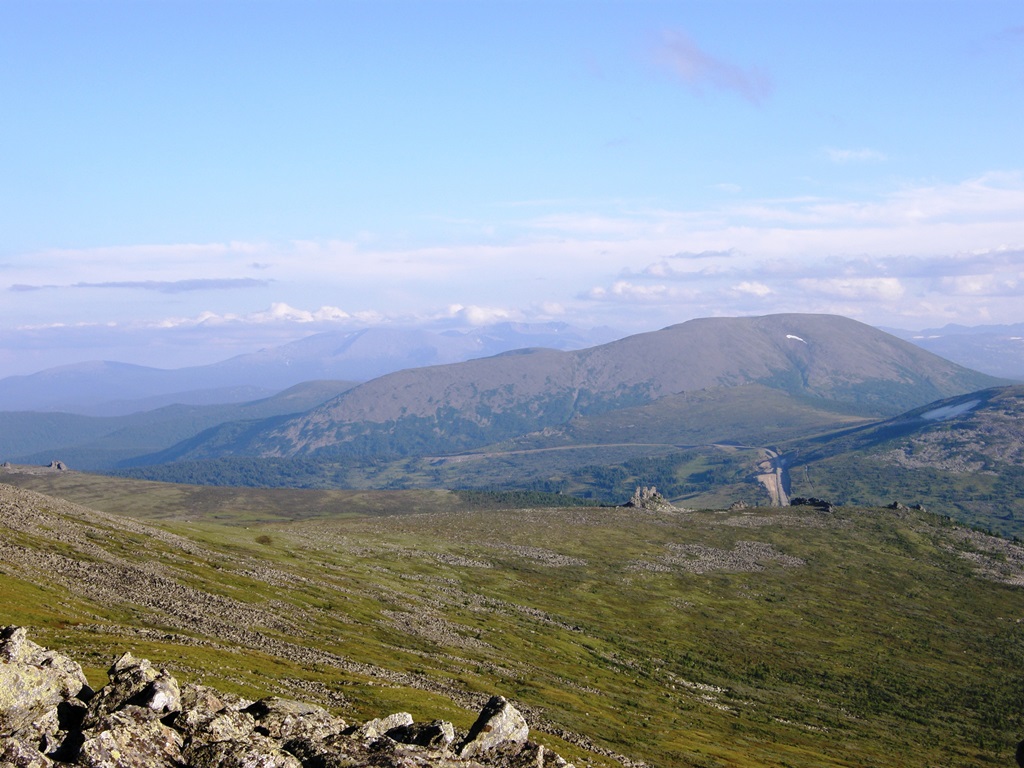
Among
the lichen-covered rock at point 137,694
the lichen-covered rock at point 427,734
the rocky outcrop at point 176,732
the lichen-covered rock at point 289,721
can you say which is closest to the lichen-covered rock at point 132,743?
the rocky outcrop at point 176,732

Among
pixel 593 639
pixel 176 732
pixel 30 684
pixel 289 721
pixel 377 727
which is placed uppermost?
pixel 30 684

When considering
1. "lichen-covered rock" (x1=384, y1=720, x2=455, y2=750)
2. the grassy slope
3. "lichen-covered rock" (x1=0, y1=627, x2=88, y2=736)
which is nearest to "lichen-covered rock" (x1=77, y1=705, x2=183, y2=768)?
"lichen-covered rock" (x1=0, y1=627, x2=88, y2=736)

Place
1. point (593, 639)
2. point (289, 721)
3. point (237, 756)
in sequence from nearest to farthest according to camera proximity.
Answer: point (237, 756) < point (289, 721) < point (593, 639)

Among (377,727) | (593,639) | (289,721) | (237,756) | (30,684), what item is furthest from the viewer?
(593,639)

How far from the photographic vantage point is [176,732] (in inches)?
1299

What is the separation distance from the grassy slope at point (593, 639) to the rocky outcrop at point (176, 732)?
71.9 ft

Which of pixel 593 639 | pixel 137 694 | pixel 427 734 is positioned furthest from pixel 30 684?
pixel 593 639

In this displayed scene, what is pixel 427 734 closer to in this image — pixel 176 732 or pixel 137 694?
pixel 176 732

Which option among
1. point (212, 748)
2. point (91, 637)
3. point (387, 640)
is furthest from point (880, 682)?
point (212, 748)

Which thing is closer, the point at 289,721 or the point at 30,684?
the point at 30,684

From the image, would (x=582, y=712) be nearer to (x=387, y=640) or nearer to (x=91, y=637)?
(x=387, y=640)

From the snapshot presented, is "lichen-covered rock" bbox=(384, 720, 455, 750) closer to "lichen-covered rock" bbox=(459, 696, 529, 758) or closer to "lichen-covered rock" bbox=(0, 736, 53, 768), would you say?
"lichen-covered rock" bbox=(459, 696, 529, 758)

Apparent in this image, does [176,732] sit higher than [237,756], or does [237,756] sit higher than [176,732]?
[176,732]

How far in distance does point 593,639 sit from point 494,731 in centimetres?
9071
